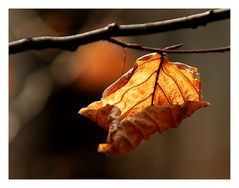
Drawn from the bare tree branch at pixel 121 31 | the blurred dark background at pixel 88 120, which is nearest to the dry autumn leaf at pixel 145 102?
the bare tree branch at pixel 121 31

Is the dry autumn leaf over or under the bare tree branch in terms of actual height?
under

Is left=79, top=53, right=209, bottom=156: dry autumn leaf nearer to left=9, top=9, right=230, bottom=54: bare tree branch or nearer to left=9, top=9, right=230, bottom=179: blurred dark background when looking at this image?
left=9, top=9, right=230, bottom=54: bare tree branch

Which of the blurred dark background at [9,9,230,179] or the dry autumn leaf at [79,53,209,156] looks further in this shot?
the blurred dark background at [9,9,230,179]

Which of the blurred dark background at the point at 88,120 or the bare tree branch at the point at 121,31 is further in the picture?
the blurred dark background at the point at 88,120

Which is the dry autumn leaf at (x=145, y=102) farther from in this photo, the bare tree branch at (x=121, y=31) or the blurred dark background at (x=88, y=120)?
the blurred dark background at (x=88, y=120)

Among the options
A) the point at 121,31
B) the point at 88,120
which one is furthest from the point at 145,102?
the point at 88,120

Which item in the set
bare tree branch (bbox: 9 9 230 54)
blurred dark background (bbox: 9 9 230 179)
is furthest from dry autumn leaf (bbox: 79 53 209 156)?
blurred dark background (bbox: 9 9 230 179)

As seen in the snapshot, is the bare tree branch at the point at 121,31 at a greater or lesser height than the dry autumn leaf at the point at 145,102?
greater
